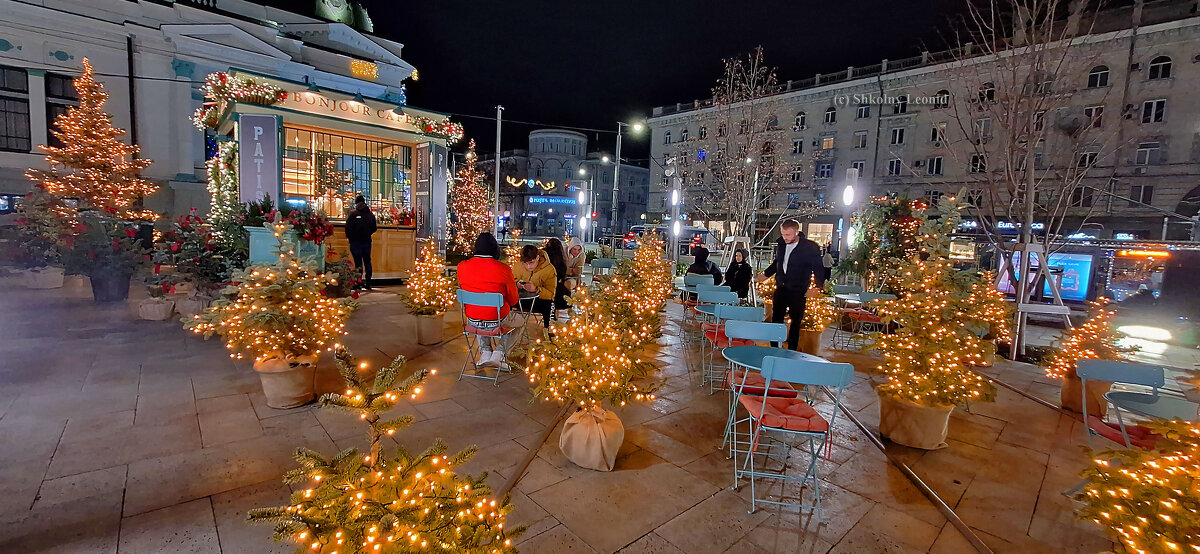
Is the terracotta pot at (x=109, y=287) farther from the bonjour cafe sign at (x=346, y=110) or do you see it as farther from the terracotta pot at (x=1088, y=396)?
the terracotta pot at (x=1088, y=396)

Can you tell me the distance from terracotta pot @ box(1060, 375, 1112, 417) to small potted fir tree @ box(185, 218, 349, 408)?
6.79 metres

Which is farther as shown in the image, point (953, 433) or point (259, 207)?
point (259, 207)

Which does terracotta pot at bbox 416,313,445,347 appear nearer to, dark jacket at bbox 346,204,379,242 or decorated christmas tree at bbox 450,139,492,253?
dark jacket at bbox 346,204,379,242

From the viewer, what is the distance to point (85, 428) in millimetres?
3381

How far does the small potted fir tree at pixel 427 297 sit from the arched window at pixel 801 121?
31.3 metres

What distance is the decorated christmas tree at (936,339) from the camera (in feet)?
11.8

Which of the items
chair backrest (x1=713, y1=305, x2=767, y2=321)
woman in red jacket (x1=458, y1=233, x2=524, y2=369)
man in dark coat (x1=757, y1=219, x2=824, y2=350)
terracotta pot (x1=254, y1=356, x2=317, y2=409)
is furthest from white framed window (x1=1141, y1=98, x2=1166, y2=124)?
terracotta pot (x1=254, y1=356, x2=317, y2=409)

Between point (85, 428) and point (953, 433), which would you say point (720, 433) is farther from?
point (85, 428)

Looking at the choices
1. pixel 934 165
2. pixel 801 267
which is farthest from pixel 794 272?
pixel 934 165

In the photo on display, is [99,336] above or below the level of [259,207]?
below

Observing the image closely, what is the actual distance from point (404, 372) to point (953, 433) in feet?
17.0

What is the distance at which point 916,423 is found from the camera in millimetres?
3684

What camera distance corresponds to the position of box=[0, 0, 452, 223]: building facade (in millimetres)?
11523

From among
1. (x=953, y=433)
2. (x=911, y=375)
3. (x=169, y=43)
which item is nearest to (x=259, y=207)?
(x=911, y=375)
